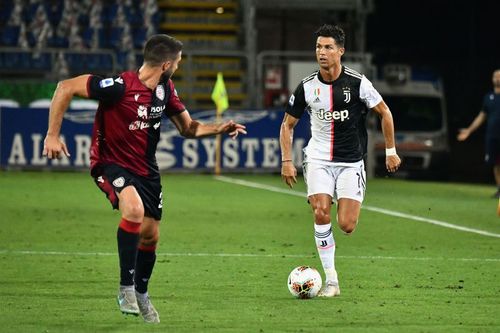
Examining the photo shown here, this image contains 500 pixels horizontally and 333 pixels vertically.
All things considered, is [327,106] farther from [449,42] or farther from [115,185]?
[449,42]

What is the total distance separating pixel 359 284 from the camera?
1175 cm

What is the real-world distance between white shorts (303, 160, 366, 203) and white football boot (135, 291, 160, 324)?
2.41m

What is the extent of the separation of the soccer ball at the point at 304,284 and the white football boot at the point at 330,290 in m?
0.14

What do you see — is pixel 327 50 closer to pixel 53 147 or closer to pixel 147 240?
pixel 147 240

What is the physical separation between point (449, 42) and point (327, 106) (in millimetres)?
28535

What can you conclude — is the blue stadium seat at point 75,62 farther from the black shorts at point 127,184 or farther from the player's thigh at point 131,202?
the player's thigh at point 131,202

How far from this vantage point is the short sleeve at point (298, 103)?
11.3 meters


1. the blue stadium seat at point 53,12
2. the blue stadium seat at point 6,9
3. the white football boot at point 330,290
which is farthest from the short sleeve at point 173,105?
the blue stadium seat at point 6,9

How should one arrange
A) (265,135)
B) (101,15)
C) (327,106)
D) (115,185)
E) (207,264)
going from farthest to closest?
1. (101,15)
2. (265,135)
3. (207,264)
4. (327,106)
5. (115,185)

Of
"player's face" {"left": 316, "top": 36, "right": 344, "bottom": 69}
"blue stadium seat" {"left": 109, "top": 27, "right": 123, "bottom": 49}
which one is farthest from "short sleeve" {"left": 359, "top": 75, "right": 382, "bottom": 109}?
"blue stadium seat" {"left": 109, "top": 27, "right": 123, "bottom": 49}

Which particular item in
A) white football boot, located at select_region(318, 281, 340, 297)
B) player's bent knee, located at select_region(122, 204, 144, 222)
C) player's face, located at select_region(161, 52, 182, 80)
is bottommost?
white football boot, located at select_region(318, 281, 340, 297)

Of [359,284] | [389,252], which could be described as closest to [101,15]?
[389,252]

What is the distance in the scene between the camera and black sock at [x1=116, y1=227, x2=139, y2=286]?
910cm

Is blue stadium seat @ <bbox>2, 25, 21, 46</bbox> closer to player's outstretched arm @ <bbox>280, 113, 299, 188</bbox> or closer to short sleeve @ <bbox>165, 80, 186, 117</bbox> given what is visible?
player's outstretched arm @ <bbox>280, 113, 299, 188</bbox>
